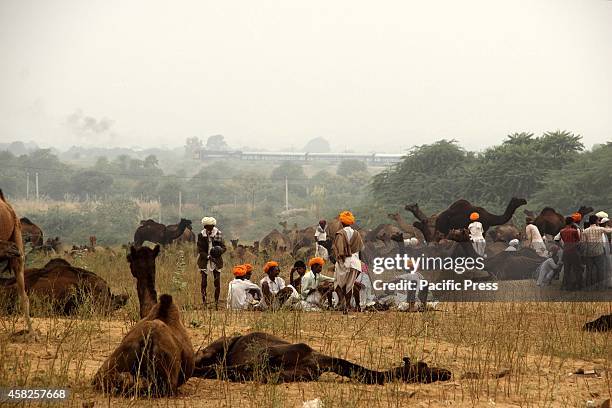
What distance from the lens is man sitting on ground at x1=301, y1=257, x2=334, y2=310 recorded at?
1276 cm

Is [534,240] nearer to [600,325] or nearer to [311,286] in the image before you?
[311,286]

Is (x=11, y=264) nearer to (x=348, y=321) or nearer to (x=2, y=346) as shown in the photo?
(x=2, y=346)

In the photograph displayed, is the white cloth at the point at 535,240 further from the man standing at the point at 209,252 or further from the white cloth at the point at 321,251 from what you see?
the man standing at the point at 209,252

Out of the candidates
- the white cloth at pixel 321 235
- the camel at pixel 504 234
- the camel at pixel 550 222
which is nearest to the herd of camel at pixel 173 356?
the white cloth at pixel 321 235

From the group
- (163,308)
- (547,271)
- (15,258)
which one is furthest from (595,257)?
(163,308)

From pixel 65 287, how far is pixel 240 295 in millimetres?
2518

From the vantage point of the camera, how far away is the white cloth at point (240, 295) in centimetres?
1262

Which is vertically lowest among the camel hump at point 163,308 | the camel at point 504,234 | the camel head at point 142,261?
the camel at point 504,234

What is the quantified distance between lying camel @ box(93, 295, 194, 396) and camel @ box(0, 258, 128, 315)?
3.87 metres

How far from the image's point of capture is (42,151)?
9119 cm

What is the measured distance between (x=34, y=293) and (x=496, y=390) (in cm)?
549

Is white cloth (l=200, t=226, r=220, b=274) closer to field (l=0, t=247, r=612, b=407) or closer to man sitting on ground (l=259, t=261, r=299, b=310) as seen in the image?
field (l=0, t=247, r=612, b=407)

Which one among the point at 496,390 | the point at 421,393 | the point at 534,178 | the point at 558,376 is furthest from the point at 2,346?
the point at 534,178

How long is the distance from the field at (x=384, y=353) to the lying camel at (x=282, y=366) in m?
0.10
